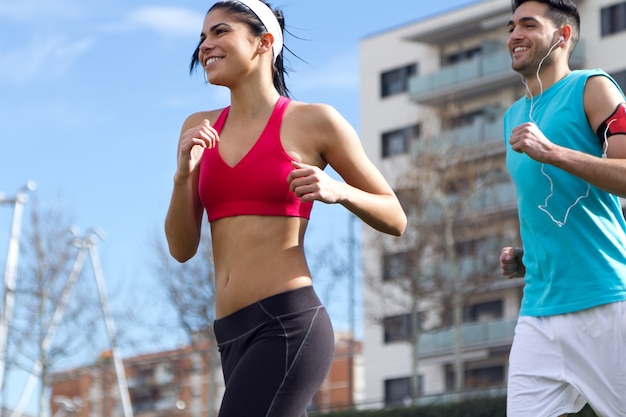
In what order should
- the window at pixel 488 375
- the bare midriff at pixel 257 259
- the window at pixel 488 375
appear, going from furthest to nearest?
1. the window at pixel 488 375
2. the window at pixel 488 375
3. the bare midriff at pixel 257 259

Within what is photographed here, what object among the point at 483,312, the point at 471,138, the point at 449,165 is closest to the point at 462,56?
the point at 471,138

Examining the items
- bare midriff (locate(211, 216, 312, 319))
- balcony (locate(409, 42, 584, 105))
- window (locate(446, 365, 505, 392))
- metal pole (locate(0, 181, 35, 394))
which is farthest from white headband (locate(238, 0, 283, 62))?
window (locate(446, 365, 505, 392))

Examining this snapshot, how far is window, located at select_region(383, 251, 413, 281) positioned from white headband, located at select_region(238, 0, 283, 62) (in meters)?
37.0

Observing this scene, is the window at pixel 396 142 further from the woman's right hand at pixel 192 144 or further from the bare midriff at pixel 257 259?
the bare midriff at pixel 257 259

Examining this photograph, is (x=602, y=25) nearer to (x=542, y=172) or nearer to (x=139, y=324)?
(x=139, y=324)

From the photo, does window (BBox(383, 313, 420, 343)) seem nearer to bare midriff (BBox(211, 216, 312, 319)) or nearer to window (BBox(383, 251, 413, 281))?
window (BBox(383, 251, 413, 281))

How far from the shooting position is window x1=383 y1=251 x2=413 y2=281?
42.1 metres

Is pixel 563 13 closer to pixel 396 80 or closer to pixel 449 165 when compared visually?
pixel 449 165

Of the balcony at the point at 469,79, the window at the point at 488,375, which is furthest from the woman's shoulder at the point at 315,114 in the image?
the window at the point at 488,375

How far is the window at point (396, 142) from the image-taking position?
54312mm

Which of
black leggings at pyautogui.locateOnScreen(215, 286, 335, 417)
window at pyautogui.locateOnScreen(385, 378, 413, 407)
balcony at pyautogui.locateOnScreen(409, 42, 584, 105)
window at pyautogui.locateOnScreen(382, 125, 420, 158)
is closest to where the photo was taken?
black leggings at pyautogui.locateOnScreen(215, 286, 335, 417)

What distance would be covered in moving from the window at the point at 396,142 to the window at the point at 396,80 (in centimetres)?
186

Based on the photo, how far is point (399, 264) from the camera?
42.6 metres

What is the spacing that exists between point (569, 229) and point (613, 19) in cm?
4555
